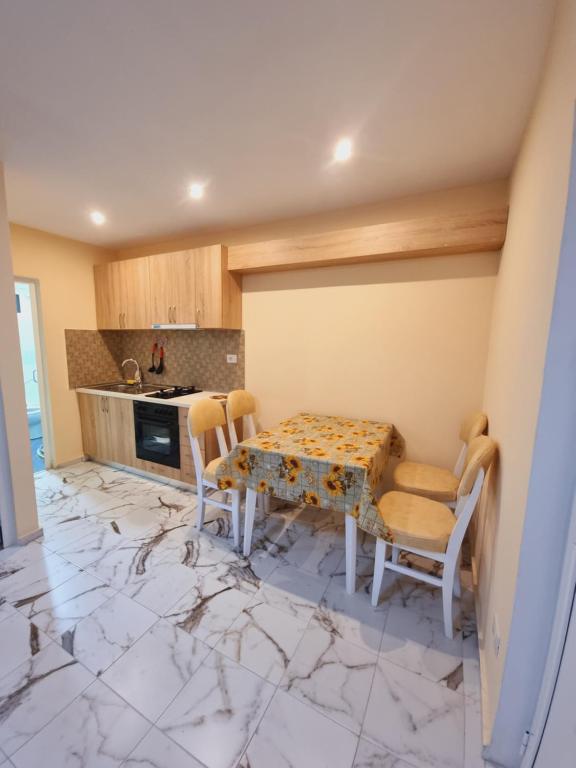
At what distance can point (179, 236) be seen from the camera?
3.31 m

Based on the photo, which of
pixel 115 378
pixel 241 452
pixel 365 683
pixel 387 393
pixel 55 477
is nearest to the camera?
pixel 365 683

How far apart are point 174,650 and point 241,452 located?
99 cm

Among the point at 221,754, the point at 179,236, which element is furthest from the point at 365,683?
the point at 179,236

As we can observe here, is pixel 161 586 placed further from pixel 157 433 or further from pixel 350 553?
pixel 157 433

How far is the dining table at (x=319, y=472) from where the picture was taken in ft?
5.44

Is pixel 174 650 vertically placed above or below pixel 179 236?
below

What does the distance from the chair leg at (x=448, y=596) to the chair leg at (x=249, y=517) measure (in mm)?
1140

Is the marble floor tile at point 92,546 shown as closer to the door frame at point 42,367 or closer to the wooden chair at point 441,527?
the door frame at point 42,367

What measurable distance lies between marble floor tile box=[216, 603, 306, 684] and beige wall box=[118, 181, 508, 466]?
156 cm

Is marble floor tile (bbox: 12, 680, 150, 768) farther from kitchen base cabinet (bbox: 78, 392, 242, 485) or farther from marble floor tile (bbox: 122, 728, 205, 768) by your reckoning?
kitchen base cabinet (bbox: 78, 392, 242, 485)

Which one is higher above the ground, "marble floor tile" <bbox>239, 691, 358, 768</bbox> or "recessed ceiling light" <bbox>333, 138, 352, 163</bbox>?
"recessed ceiling light" <bbox>333, 138, 352, 163</bbox>

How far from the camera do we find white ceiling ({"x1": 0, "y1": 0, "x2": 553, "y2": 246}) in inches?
41.4

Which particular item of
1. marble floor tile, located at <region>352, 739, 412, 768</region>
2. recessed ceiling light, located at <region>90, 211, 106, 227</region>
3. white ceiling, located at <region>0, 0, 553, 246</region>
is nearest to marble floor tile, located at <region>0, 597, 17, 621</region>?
marble floor tile, located at <region>352, 739, 412, 768</region>

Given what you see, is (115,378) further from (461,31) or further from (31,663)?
(461,31)
